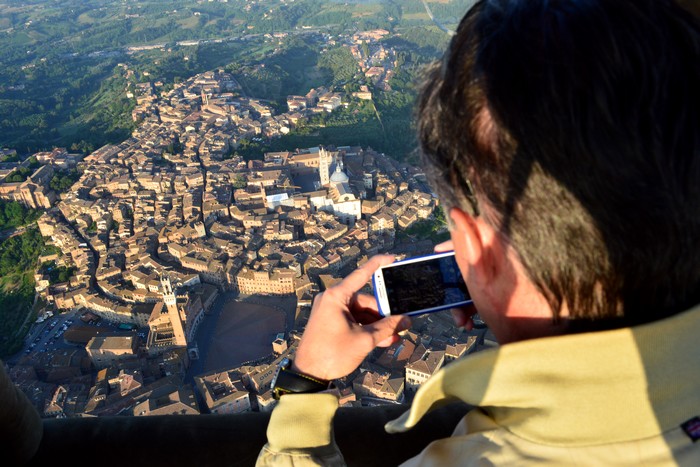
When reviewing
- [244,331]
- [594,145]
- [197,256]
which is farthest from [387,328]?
[197,256]

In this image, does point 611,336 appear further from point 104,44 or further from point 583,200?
point 104,44

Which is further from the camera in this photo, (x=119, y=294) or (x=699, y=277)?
(x=119, y=294)

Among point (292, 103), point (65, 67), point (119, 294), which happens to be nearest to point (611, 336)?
point (119, 294)

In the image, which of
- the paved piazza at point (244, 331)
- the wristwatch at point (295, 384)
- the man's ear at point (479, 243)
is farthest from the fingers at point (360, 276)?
the paved piazza at point (244, 331)

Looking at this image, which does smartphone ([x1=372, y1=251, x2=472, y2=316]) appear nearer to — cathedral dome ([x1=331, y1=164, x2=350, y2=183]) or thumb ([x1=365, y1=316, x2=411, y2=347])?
thumb ([x1=365, y1=316, x2=411, y2=347])

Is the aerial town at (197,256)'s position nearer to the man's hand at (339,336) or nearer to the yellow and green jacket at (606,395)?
the man's hand at (339,336)

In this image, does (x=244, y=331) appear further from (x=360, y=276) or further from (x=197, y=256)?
(x=360, y=276)
